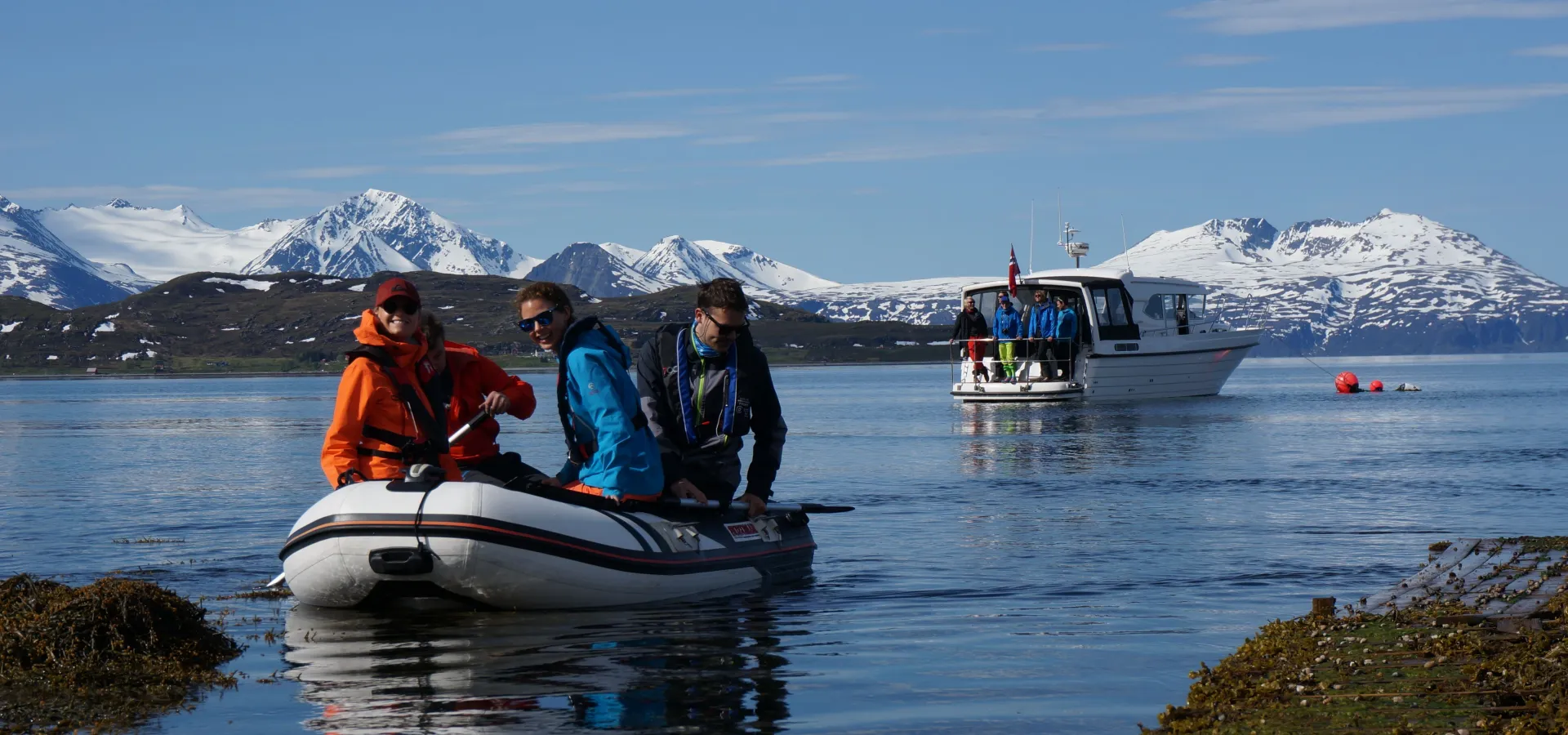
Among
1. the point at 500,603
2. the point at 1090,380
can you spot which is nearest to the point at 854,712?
the point at 500,603

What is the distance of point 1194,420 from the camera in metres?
41.3

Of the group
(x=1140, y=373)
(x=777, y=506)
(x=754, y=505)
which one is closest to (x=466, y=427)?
(x=754, y=505)

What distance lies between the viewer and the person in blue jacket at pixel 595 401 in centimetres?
1082

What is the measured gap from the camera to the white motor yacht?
4834 centimetres

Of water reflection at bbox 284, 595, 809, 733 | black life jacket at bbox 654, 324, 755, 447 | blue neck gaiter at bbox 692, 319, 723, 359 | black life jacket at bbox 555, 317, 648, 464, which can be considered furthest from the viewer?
black life jacket at bbox 654, 324, 755, 447

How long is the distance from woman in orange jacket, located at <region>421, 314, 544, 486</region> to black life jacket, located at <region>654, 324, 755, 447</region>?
1.03 m

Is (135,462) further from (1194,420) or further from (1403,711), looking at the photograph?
(1403,711)

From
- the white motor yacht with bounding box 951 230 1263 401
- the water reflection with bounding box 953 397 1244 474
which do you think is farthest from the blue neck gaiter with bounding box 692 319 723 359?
the white motor yacht with bounding box 951 230 1263 401

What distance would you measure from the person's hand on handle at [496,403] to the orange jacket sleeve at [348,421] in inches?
29.4

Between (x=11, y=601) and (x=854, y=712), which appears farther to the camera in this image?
(x=11, y=601)

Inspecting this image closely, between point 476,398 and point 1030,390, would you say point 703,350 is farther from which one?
point 1030,390

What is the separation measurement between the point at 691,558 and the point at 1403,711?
6.12m

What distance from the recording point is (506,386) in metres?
11.4

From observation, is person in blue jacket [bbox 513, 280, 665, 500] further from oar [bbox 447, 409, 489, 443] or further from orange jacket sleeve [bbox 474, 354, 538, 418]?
oar [bbox 447, 409, 489, 443]
